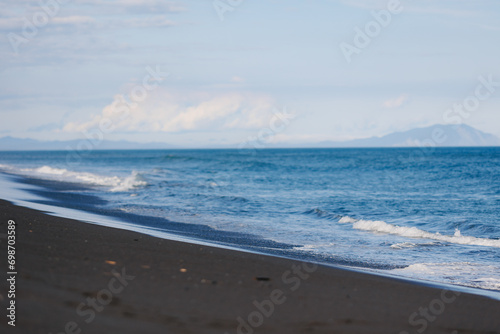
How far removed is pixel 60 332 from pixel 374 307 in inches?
162

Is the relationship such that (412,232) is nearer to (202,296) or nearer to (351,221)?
(351,221)

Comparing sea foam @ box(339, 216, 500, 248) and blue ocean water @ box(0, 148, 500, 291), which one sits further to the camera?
sea foam @ box(339, 216, 500, 248)

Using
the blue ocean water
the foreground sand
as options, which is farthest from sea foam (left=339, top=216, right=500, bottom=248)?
the foreground sand

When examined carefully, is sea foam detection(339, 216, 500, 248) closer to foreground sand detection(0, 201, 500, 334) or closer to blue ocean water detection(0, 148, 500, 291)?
blue ocean water detection(0, 148, 500, 291)

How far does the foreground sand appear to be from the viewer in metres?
5.53

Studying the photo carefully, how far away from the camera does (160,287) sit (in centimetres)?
675

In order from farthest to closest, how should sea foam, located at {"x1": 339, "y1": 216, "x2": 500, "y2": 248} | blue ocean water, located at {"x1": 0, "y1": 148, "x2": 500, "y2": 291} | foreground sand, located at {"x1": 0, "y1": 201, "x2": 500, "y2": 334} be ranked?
sea foam, located at {"x1": 339, "y1": 216, "x2": 500, "y2": 248} < blue ocean water, located at {"x1": 0, "y1": 148, "x2": 500, "y2": 291} < foreground sand, located at {"x1": 0, "y1": 201, "x2": 500, "y2": 334}

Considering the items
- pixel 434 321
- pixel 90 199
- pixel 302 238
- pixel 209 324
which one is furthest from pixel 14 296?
pixel 90 199

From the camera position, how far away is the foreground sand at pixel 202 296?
5527 mm

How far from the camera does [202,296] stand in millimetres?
6582

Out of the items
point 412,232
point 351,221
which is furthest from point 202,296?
point 351,221

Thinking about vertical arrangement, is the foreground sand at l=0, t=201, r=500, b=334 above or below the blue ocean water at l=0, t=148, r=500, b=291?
below

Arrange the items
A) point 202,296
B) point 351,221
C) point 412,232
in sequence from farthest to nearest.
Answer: point 351,221 < point 412,232 < point 202,296

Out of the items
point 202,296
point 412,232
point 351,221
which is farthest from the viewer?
point 351,221
